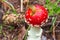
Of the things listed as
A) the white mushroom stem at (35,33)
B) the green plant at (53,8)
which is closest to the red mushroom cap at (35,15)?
the white mushroom stem at (35,33)

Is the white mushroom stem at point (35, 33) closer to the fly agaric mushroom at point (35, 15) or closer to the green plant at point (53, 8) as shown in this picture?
the fly agaric mushroom at point (35, 15)

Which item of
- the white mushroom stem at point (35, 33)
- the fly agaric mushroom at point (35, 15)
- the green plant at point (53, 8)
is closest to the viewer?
the fly agaric mushroom at point (35, 15)

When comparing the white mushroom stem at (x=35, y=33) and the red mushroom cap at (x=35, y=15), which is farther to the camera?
the white mushroom stem at (x=35, y=33)

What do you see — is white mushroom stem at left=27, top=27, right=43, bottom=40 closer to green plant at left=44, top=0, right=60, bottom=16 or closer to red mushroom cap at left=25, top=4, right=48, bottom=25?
red mushroom cap at left=25, top=4, right=48, bottom=25

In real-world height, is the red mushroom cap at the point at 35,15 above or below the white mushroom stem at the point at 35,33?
above

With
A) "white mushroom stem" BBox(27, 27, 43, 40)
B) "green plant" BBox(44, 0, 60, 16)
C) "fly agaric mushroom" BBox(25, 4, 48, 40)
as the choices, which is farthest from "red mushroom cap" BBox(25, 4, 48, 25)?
"green plant" BBox(44, 0, 60, 16)

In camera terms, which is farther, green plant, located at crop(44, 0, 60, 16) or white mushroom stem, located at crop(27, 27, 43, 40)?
green plant, located at crop(44, 0, 60, 16)

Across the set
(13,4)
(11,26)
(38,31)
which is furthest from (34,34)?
(13,4)

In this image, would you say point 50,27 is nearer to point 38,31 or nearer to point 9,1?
point 38,31
